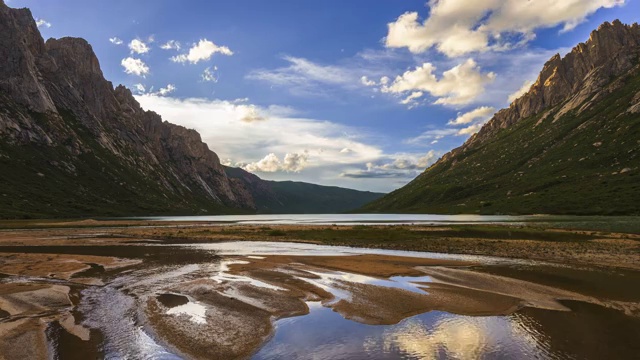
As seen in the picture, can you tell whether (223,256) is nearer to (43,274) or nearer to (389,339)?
(43,274)

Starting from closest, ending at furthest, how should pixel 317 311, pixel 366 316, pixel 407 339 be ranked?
1. pixel 407 339
2. pixel 366 316
3. pixel 317 311

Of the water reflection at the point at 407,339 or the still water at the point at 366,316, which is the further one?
the still water at the point at 366,316

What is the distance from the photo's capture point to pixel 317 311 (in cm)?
2080

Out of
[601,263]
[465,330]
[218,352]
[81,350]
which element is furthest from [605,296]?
[81,350]

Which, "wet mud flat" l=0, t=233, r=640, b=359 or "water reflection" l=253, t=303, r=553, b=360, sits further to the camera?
"wet mud flat" l=0, t=233, r=640, b=359

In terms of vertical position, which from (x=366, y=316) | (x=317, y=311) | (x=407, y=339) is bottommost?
(x=317, y=311)

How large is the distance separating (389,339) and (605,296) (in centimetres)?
1625

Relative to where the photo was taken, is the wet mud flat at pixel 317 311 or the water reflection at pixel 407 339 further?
the wet mud flat at pixel 317 311

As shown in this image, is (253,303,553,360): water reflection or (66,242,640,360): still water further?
(66,242,640,360): still water

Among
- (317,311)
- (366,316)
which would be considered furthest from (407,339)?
(317,311)

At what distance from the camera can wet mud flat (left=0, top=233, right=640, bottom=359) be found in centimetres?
1468

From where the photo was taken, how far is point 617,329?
16797 mm

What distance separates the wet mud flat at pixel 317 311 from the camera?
48.2 feet

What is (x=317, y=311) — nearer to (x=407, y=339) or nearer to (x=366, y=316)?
(x=366, y=316)
